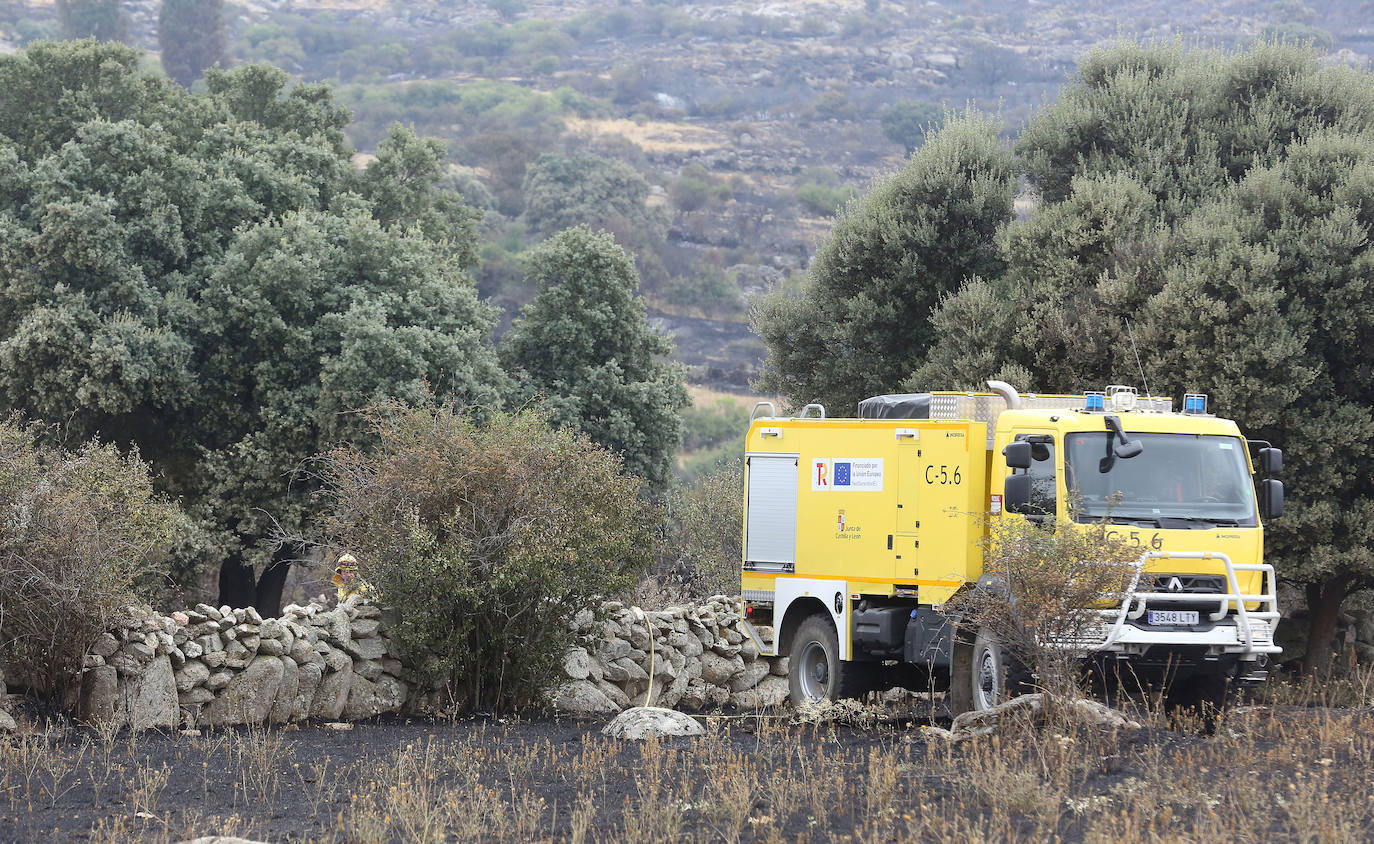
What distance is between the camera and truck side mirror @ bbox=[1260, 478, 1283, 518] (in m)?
12.2

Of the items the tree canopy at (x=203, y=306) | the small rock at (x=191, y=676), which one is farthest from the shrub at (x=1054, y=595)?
the tree canopy at (x=203, y=306)

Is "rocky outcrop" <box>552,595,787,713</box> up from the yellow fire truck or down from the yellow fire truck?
down

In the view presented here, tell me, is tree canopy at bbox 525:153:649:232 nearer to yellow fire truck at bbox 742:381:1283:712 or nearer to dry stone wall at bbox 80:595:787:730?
dry stone wall at bbox 80:595:787:730

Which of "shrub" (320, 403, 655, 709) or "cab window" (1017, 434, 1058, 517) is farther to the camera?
"shrub" (320, 403, 655, 709)

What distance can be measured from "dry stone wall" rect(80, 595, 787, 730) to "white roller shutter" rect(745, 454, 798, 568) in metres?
1.93

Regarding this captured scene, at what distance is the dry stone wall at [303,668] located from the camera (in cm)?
1245

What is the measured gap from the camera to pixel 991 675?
1194 centimetres

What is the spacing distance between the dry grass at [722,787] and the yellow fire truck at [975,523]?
880mm

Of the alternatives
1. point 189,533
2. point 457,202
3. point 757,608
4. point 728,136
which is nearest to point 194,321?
point 189,533

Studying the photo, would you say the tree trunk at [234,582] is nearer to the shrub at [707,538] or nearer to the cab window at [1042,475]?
the shrub at [707,538]

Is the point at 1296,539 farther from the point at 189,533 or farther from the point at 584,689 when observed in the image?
the point at 189,533

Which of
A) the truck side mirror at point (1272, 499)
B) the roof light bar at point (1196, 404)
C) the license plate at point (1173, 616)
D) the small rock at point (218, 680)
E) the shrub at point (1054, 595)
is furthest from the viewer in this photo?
the small rock at point (218, 680)

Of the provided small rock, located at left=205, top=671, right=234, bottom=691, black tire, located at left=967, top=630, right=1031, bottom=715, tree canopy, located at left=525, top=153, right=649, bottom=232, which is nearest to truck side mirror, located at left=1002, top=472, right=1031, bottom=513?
black tire, located at left=967, top=630, right=1031, bottom=715

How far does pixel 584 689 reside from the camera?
52.4 feet
